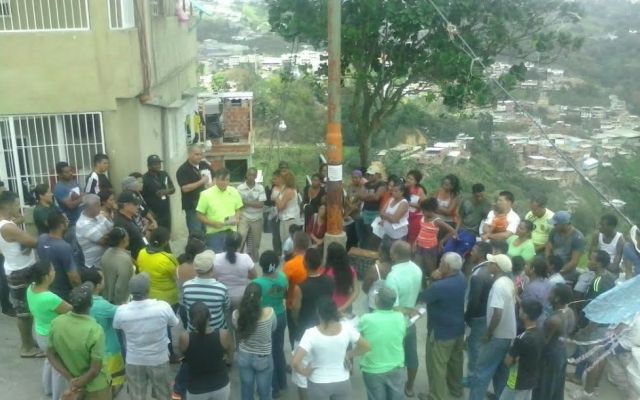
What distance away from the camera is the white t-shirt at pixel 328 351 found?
5059mm

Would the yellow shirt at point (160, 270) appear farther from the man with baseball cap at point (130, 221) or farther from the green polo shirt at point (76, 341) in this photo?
the green polo shirt at point (76, 341)

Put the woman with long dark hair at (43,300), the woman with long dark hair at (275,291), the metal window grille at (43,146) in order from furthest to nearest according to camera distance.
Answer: the metal window grille at (43,146) → the woman with long dark hair at (275,291) → the woman with long dark hair at (43,300)

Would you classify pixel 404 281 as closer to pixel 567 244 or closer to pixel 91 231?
pixel 567 244

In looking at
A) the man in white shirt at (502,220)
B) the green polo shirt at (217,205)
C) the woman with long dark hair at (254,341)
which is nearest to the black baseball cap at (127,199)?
the green polo shirt at (217,205)

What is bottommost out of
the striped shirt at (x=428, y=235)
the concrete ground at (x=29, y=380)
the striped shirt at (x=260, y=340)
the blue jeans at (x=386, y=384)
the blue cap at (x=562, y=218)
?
→ the concrete ground at (x=29, y=380)

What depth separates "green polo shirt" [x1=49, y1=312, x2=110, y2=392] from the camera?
5.04m

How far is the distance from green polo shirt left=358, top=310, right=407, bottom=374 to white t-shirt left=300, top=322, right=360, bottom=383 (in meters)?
0.21

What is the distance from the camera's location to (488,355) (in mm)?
6246

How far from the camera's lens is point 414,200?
30.7 ft

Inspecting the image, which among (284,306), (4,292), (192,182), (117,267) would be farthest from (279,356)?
(4,292)

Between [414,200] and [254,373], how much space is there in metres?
4.34

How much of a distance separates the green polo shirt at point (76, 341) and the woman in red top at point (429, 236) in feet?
15.2

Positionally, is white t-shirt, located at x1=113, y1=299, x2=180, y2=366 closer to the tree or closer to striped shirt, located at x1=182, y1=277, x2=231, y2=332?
striped shirt, located at x1=182, y1=277, x2=231, y2=332

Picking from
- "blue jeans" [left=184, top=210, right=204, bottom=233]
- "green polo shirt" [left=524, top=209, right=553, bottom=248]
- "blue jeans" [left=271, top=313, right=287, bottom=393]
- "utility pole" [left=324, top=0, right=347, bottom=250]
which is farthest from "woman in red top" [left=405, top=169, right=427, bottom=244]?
"blue jeans" [left=271, top=313, right=287, bottom=393]
